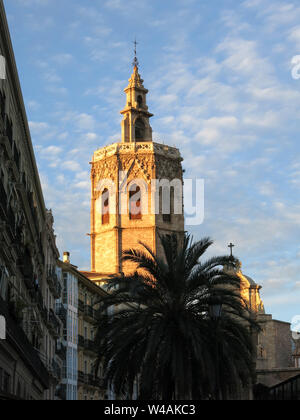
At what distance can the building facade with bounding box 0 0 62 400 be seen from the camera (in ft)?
90.1

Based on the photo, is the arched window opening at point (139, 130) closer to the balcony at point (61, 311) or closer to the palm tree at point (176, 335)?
the balcony at point (61, 311)

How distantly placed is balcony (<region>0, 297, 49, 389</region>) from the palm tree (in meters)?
2.67

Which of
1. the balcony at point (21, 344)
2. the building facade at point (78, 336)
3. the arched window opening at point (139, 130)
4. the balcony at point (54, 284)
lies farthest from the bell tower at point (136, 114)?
the balcony at point (21, 344)

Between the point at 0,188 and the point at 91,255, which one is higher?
the point at 91,255

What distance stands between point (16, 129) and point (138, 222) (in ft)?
174

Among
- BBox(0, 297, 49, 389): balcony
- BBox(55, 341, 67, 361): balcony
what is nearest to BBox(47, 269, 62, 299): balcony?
BBox(55, 341, 67, 361): balcony

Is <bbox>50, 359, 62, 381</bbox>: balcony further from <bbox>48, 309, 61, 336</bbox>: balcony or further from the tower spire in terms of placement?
the tower spire

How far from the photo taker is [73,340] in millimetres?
58969

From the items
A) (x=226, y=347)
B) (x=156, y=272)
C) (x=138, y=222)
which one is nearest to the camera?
(x=226, y=347)

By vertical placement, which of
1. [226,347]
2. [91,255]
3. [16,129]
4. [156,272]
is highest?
[91,255]
